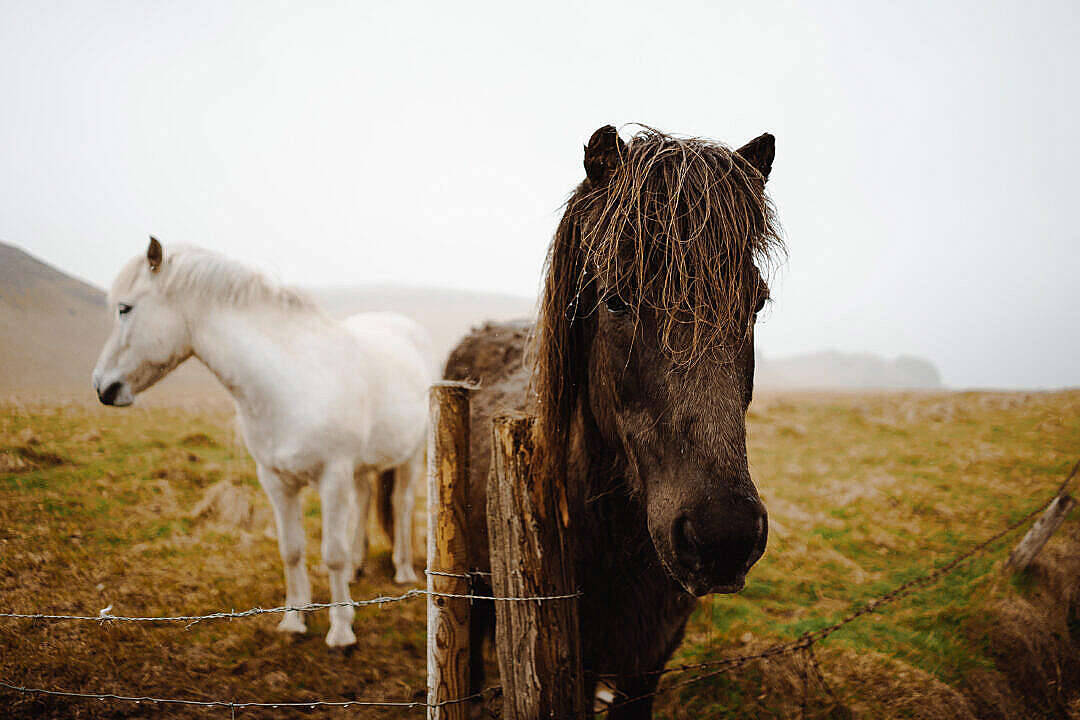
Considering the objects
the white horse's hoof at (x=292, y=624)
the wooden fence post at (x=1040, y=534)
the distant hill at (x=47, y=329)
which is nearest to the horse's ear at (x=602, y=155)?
the distant hill at (x=47, y=329)

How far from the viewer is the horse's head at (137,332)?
312 centimetres

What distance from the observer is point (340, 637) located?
3.66 metres

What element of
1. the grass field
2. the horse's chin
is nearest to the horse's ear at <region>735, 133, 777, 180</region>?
the horse's chin

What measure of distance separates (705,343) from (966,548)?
6125 mm

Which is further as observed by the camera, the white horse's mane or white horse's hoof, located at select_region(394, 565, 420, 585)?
white horse's hoof, located at select_region(394, 565, 420, 585)

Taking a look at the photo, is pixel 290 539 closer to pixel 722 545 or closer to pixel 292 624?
pixel 292 624

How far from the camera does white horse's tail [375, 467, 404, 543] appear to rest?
5098 mm

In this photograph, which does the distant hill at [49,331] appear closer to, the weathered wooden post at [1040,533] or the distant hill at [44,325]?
the distant hill at [44,325]

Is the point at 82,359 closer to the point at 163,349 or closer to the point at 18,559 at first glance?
the point at 163,349

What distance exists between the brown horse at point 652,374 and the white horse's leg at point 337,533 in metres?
2.12

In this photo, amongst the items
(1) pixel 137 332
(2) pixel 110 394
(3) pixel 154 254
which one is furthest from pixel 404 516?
(3) pixel 154 254

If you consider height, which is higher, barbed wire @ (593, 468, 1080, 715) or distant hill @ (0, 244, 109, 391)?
distant hill @ (0, 244, 109, 391)

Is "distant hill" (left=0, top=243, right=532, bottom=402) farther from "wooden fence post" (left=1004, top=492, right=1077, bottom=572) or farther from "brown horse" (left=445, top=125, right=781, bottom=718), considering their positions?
"wooden fence post" (left=1004, top=492, right=1077, bottom=572)

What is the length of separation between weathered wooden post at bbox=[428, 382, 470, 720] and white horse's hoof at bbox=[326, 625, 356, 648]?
2136 millimetres
